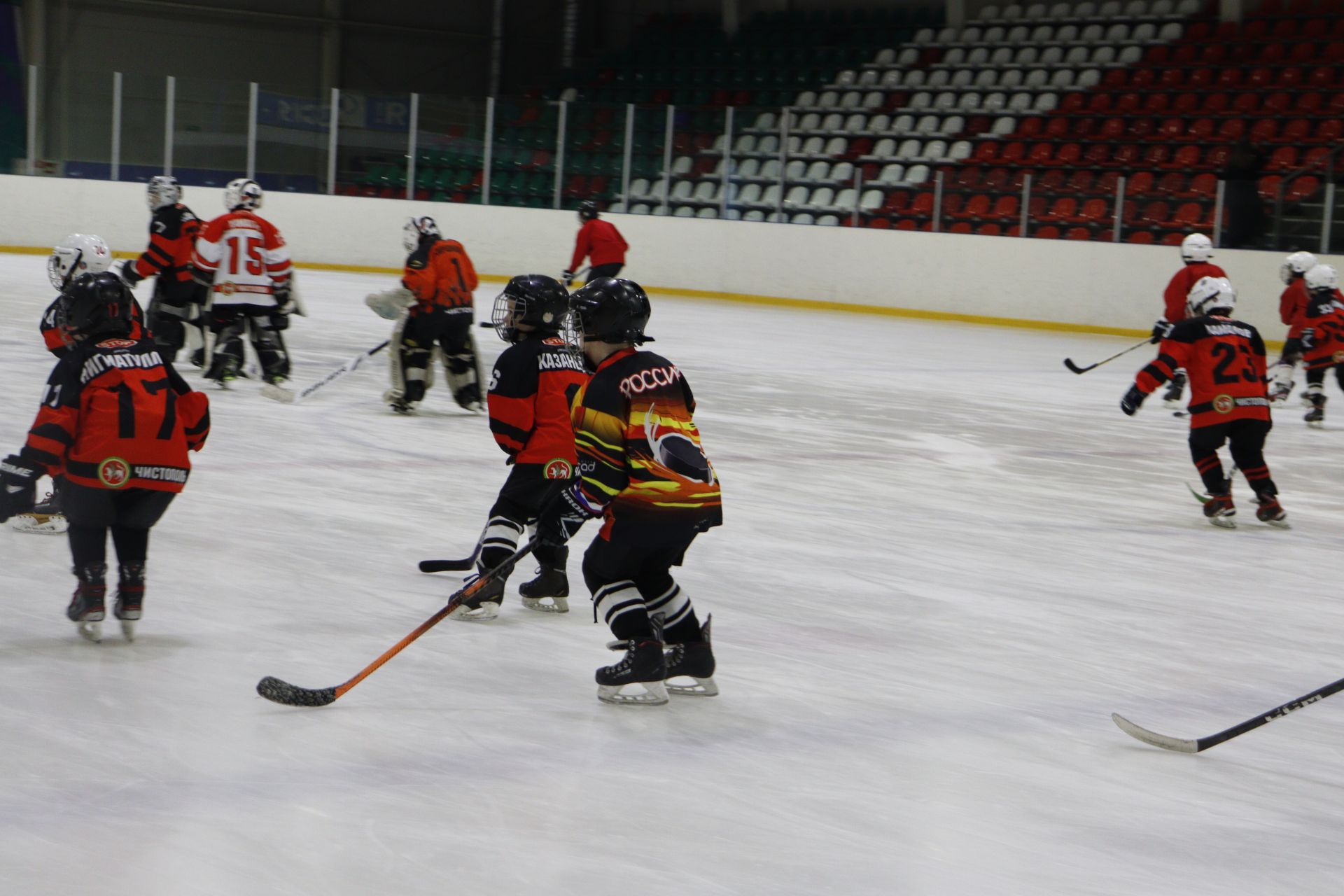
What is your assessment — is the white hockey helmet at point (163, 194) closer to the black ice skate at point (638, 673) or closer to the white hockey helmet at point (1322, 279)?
the black ice skate at point (638, 673)

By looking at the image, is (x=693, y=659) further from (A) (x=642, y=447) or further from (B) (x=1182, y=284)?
(B) (x=1182, y=284)

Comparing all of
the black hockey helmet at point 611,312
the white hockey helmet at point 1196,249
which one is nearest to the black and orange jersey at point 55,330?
the black hockey helmet at point 611,312

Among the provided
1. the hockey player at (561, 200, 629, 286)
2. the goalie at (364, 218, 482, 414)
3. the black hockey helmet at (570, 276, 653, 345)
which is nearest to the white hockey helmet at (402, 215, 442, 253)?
the goalie at (364, 218, 482, 414)

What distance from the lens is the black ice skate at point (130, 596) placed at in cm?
345

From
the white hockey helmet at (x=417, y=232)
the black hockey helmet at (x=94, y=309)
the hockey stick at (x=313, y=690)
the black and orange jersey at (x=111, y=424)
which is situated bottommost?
the hockey stick at (x=313, y=690)

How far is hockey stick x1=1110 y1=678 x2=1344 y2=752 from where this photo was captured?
3043 millimetres

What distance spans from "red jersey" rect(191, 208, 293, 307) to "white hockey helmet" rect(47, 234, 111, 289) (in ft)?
13.1

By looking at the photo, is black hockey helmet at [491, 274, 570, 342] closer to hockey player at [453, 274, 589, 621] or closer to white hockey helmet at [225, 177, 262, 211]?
hockey player at [453, 274, 589, 621]

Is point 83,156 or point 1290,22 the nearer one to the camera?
point 83,156

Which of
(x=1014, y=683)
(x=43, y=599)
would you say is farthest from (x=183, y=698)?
(x=1014, y=683)

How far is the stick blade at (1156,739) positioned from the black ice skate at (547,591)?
153 cm

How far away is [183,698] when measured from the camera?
10.2ft

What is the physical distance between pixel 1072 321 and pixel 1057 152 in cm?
333

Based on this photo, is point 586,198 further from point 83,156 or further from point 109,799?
point 109,799
